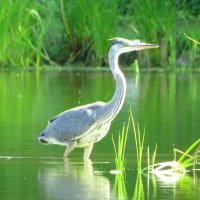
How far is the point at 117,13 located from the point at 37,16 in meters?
2.14

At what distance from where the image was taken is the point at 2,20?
84.0ft

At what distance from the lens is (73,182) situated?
31.4 feet

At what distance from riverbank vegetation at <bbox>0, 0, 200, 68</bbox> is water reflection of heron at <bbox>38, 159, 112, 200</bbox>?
15197 mm

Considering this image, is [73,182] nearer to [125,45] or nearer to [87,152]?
[87,152]

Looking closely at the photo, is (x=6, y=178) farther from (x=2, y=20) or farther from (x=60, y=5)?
(x=60, y=5)

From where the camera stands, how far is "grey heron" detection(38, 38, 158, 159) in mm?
11102

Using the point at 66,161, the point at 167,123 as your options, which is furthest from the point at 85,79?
the point at 66,161

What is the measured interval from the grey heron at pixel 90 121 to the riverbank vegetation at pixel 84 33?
1425cm

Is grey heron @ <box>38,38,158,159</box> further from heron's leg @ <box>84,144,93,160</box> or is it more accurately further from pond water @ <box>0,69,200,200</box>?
pond water @ <box>0,69,200,200</box>

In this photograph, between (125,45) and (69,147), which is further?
(125,45)

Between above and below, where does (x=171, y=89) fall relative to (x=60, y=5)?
below

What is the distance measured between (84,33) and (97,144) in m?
14.5

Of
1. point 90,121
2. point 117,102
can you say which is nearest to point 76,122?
point 90,121

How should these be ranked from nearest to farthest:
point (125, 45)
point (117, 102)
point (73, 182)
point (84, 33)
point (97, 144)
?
point (73, 182), point (117, 102), point (125, 45), point (97, 144), point (84, 33)
